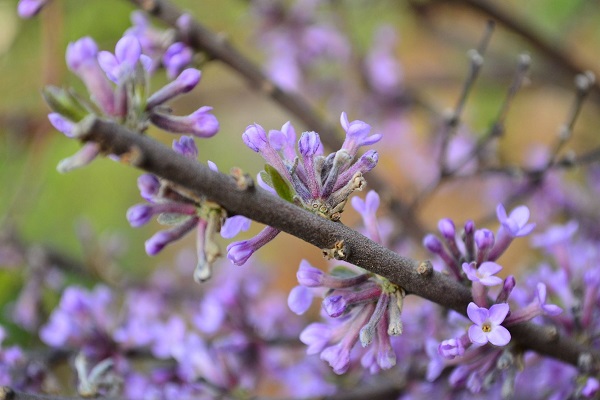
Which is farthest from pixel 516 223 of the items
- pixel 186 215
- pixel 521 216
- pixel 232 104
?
pixel 232 104

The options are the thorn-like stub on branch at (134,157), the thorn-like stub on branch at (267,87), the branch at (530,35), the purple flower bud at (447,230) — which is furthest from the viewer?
the branch at (530,35)

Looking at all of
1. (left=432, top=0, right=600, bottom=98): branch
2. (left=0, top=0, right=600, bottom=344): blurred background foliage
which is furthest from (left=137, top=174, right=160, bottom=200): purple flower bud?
(left=0, top=0, right=600, bottom=344): blurred background foliage

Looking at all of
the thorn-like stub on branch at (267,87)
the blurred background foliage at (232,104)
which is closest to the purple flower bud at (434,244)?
the thorn-like stub on branch at (267,87)

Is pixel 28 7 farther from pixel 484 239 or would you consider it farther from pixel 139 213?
pixel 484 239

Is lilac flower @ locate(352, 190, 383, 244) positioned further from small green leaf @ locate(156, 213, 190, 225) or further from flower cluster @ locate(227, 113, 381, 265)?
small green leaf @ locate(156, 213, 190, 225)

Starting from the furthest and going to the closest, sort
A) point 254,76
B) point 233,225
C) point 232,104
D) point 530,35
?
point 232,104
point 530,35
point 254,76
point 233,225

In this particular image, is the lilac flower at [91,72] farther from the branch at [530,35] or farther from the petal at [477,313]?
the branch at [530,35]

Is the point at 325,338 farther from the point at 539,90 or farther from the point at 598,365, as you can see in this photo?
the point at 539,90
